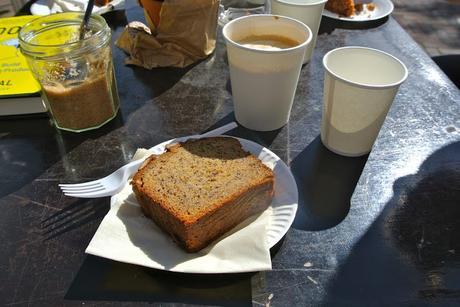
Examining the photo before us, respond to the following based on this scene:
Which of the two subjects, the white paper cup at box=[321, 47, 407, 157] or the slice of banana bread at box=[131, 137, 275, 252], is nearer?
the slice of banana bread at box=[131, 137, 275, 252]

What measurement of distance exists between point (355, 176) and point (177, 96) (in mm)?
528

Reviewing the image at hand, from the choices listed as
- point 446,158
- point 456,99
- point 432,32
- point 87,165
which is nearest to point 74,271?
point 87,165

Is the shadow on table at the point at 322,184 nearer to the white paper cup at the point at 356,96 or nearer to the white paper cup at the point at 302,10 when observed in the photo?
the white paper cup at the point at 356,96

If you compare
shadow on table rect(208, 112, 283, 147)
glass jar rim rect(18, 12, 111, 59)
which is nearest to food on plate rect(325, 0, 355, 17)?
shadow on table rect(208, 112, 283, 147)

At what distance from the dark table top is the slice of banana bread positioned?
0.27 ft

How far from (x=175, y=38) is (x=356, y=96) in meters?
0.61

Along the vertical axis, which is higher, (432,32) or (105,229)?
(105,229)

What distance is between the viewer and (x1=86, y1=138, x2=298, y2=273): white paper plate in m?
0.62

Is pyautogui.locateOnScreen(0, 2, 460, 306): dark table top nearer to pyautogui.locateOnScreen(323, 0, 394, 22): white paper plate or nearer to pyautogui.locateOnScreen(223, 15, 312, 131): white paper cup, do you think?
pyautogui.locateOnScreen(223, 15, 312, 131): white paper cup

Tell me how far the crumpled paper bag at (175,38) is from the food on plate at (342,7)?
516 mm

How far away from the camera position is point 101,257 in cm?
67

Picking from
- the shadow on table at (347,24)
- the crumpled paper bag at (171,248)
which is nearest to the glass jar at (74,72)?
the crumpled paper bag at (171,248)

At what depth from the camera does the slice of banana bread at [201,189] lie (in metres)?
0.67

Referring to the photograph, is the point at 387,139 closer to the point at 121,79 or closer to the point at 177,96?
the point at 177,96
